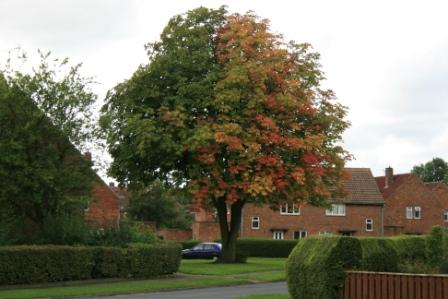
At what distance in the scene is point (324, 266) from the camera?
17000mm

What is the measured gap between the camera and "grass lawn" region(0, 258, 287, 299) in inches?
947

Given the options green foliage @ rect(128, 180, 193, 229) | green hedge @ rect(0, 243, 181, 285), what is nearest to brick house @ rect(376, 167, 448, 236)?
green foliage @ rect(128, 180, 193, 229)

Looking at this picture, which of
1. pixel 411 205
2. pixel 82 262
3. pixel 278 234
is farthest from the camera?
pixel 411 205

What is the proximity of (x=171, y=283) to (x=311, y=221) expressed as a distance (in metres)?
43.5

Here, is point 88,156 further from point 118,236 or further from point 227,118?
point 227,118

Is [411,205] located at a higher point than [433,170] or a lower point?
lower

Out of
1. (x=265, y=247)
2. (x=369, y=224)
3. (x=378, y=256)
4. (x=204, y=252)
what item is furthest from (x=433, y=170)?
(x=378, y=256)

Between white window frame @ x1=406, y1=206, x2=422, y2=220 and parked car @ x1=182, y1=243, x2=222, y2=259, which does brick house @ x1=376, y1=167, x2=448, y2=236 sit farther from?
parked car @ x1=182, y1=243, x2=222, y2=259

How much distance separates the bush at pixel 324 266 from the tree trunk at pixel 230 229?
21558mm

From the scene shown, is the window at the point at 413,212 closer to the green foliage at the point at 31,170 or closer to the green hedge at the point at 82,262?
the green hedge at the point at 82,262

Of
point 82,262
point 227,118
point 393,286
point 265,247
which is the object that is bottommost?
point 82,262

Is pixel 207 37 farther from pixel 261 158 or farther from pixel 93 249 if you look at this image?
pixel 93 249

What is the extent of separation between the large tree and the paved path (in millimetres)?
7398

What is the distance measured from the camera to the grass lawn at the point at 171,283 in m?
24.0
